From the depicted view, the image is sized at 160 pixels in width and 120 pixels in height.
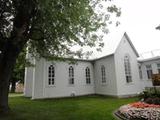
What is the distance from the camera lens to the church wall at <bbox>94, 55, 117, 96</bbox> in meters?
16.4

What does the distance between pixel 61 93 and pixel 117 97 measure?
254 inches

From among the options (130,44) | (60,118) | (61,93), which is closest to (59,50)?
(60,118)

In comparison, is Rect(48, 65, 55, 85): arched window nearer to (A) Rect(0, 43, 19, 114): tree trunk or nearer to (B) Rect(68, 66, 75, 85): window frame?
(B) Rect(68, 66, 75, 85): window frame

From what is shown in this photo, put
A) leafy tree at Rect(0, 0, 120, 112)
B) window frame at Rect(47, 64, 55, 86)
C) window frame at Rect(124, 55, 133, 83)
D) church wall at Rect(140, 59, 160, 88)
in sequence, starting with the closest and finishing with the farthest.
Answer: leafy tree at Rect(0, 0, 120, 112), window frame at Rect(47, 64, 55, 86), window frame at Rect(124, 55, 133, 83), church wall at Rect(140, 59, 160, 88)

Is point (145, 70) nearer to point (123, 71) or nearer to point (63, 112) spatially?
point (123, 71)

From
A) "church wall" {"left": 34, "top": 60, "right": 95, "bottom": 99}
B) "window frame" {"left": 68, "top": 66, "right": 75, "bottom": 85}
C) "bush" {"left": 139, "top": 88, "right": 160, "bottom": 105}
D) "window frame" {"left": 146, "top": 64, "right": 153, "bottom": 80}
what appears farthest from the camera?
"window frame" {"left": 146, "top": 64, "right": 153, "bottom": 80}

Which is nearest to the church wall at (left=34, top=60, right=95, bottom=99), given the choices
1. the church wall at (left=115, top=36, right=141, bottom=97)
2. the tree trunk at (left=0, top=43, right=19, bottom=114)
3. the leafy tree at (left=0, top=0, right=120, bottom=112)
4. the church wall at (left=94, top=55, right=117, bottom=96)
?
the church wall at (left=94, top=55, right=117, bottom=96)

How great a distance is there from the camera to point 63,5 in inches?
281

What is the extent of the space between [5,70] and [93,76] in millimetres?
12954

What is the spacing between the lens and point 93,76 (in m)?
19.6

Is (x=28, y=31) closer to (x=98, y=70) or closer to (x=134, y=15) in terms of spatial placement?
(x=134, y=15)

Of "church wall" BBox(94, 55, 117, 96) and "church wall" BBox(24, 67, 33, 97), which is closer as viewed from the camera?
"church wall" BBox(94, 55, 117, 96)

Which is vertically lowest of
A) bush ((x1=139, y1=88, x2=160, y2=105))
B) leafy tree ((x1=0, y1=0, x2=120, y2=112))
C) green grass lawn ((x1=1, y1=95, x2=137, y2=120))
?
green grass lawn ((x1=1, y1=95, x2=137, y2=120))

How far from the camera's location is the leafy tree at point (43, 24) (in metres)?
7.10
